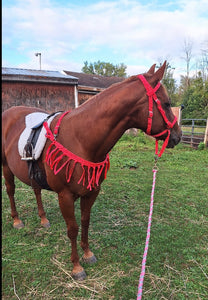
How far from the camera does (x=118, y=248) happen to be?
8.36ft

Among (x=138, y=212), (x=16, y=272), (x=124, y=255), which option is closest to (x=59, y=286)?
(x=16, y=272)

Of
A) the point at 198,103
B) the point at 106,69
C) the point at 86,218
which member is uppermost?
the point at 106,69

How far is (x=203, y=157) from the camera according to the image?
719 centimetres

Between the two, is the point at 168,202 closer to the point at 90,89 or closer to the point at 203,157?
the point at 203,157

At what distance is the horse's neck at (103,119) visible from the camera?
1653 mm

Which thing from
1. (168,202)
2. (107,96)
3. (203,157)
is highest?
(107,96)

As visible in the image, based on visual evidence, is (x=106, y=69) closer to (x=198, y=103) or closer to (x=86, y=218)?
(x=198, y=103)

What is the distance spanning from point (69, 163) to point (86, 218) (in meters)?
0.81

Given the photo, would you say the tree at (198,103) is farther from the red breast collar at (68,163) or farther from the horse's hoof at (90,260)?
the red breast collar at (68,163)

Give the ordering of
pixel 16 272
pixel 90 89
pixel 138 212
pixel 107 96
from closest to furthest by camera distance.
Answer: pixel 107 96 → pixel 16 272 → pixel 138 212 → pixel 90 89

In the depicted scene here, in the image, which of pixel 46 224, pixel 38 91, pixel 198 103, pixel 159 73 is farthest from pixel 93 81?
pixel 159 73

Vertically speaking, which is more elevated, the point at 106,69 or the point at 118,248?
the point at 106,69

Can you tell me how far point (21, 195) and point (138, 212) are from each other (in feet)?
7.75

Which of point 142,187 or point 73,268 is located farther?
point 142,187
